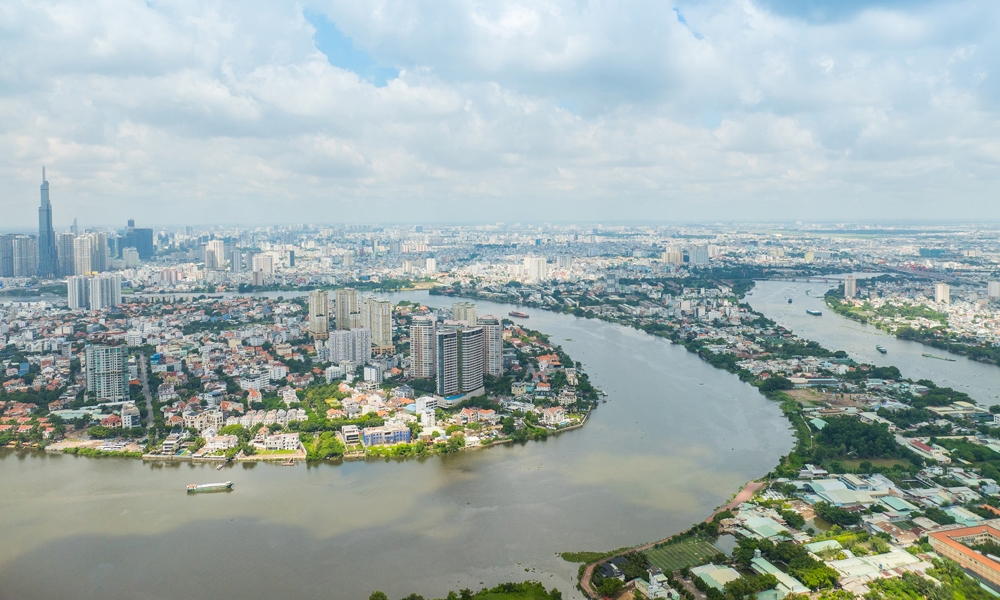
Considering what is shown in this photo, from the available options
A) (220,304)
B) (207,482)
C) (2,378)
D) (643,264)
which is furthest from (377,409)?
(643,264)

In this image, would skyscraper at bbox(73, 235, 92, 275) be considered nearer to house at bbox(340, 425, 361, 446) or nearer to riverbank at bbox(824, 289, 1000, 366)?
house at bbox(340, 425, 361, 446)

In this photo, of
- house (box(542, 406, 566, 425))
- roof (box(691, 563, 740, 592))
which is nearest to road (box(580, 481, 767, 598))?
roof (box(691, 563, 740, 592))

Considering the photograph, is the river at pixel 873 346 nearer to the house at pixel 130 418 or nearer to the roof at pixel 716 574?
the roof at pixel 716 574

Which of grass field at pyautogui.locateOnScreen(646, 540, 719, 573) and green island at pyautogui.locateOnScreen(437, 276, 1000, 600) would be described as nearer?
green island at pyautogui.locateOnScreen(437, 276, 1000, 600)

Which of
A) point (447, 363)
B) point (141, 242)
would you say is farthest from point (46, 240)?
point (447, 363)

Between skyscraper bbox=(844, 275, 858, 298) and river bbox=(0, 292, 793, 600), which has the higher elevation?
skyscraper bbox=(844, 275, 858, 298)

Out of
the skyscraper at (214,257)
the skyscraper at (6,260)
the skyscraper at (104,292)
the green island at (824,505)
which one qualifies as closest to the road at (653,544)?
the green island at (824,505)
